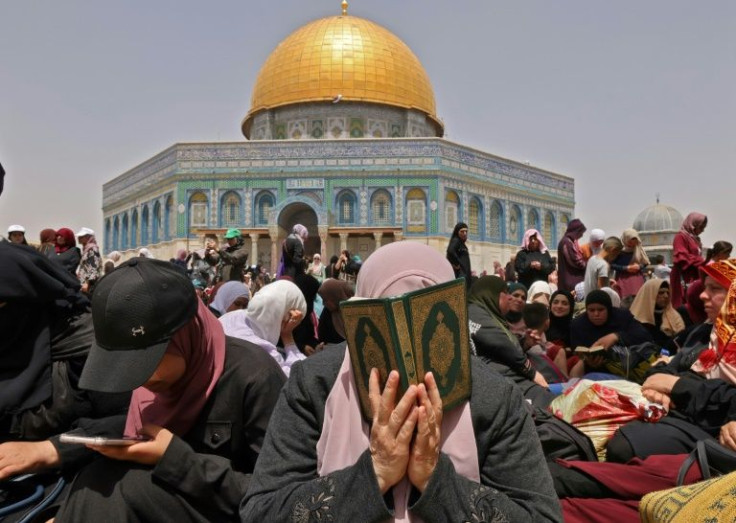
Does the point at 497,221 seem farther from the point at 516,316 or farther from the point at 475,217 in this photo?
the point at 516,316

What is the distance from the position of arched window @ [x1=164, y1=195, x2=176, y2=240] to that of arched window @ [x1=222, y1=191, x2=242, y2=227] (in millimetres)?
2215

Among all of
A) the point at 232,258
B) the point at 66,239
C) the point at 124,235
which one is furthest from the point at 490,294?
the point at 124,235

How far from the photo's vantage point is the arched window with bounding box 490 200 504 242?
2969cm

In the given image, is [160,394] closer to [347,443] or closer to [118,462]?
[118,462]

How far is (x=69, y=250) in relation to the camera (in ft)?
24.5

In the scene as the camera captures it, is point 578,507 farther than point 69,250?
No

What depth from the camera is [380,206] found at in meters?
27.7

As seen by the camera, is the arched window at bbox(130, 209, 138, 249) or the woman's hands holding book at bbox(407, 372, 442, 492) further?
the arched window at bbox(130, 209, 138, 249)

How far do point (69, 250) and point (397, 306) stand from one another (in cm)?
688

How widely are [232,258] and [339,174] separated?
19919 mm

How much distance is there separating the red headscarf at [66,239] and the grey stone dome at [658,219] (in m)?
43.5

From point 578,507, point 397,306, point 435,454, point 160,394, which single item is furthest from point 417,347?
point 578,507

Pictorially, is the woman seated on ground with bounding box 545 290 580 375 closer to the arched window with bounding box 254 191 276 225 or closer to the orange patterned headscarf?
the orange patterned headscarf

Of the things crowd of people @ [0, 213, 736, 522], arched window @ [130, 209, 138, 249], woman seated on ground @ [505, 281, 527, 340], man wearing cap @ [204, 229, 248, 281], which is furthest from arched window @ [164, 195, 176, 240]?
crowd of people @ [0, 213, 736, 522]
